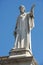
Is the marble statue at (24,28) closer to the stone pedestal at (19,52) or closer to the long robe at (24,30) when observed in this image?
the long robe at (24,30)

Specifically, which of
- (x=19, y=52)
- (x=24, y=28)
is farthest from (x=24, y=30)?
(x=19, y=52)

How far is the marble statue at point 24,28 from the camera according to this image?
42.0ft

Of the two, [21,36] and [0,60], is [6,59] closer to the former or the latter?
[0,60]

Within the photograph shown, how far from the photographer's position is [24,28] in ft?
43.4

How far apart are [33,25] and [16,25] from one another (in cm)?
87

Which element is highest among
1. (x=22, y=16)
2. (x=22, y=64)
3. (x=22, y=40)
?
(x=22, y=16)

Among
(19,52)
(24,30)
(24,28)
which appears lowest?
(19,52)

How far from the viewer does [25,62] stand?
1202 centimetres

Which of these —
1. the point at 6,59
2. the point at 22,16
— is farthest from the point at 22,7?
the point at 6,59

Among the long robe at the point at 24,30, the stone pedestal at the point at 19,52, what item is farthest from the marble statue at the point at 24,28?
the stone pedestal at the point at 19,52

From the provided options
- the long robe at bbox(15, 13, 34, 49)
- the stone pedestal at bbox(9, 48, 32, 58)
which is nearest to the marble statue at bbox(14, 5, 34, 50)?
the long robe at bbox(15, 13, 34, 49)

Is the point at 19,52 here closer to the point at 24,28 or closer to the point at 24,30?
the point at 24,30

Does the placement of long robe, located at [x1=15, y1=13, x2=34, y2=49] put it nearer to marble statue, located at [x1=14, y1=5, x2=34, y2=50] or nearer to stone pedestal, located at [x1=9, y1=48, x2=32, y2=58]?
marble statue, located at [x1=14, y1=5, x2=34, y2=50]

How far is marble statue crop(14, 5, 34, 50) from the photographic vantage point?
12.8m
